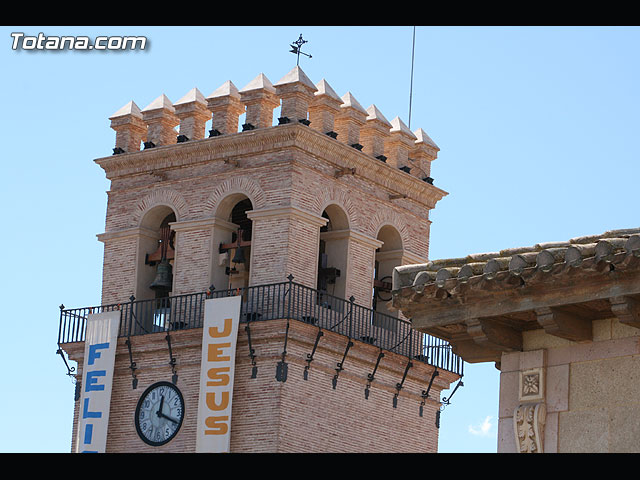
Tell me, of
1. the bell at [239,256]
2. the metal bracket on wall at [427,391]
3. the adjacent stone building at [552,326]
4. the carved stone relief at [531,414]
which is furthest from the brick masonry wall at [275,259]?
the carved stone relief at [531,414]

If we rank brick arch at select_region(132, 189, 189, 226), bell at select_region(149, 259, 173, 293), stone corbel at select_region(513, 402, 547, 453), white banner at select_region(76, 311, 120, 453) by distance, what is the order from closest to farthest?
stone corbel at select_region(513, 402, 547, 453)
white banner at select_region(76, 311, 120, 453)
bell at select_region(149, 259, 173, 293)
brick arch at select_region(132, 189, 189, 226)

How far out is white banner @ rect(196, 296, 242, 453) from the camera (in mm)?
30766

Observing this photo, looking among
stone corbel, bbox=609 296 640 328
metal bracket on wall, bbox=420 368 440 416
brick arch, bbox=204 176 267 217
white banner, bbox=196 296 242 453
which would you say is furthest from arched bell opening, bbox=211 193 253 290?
stone corbel, bbox=609 296 640 328

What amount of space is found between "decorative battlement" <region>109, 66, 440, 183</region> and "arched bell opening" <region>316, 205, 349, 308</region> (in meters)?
1.46

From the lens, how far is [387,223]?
33.9m

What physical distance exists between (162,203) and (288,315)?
14.9 ft

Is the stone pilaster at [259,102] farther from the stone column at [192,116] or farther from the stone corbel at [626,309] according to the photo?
the stone corbel at [626,309]

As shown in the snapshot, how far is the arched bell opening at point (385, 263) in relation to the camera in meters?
33.8

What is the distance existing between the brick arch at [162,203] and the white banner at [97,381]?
7.18 feet

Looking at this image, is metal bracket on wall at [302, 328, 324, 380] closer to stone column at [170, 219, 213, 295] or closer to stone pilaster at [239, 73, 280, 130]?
stone column at [170, 219, 213, 295]

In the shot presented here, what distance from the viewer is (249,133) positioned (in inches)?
1266
